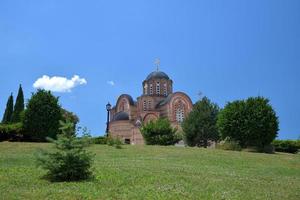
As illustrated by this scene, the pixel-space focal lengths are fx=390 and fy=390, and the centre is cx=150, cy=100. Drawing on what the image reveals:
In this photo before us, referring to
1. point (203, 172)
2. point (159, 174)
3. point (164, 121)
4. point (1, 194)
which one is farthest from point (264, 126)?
point (1, 194)

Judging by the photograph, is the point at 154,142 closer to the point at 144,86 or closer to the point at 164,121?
the point at 164,121

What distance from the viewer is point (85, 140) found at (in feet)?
41.0

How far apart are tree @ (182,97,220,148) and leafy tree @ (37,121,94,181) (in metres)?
28.0

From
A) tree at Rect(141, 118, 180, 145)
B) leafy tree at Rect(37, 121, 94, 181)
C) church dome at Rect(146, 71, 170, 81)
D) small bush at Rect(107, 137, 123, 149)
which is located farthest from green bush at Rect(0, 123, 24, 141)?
church dome at Rect(146, 71, 170, 81)

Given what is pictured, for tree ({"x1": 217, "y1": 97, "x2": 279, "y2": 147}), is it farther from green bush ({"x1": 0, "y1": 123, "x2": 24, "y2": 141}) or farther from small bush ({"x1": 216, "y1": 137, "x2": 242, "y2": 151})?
green bush ({"x1": 0, "y1": 123, "x2": 24, "y2": 141})

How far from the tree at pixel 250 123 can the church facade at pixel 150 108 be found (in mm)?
24022

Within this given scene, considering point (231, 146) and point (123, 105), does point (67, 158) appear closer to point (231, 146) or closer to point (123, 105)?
point (231, 146)

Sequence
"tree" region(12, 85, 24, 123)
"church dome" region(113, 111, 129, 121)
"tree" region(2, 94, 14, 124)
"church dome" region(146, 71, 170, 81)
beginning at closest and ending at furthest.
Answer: "tree" region(12, 85, 24, 123)
"tree" region(2, 94, 14, 124)
"church dome" region(113, 111, 129, 121)
"church dome" region(146, 71, 170, 81)

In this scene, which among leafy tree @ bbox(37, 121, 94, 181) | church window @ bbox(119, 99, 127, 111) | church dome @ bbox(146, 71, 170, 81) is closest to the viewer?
leafy tree @ bbox(37, 121, 94, 181)

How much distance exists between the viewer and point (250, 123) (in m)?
32.6

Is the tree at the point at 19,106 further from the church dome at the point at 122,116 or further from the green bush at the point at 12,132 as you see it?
the green bush at the point at 12,132

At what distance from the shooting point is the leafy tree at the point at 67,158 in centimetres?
1209

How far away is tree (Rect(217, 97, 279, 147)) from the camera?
107 ft

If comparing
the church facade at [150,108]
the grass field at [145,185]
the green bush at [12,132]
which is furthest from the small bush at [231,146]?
the church facade at [150,108]
